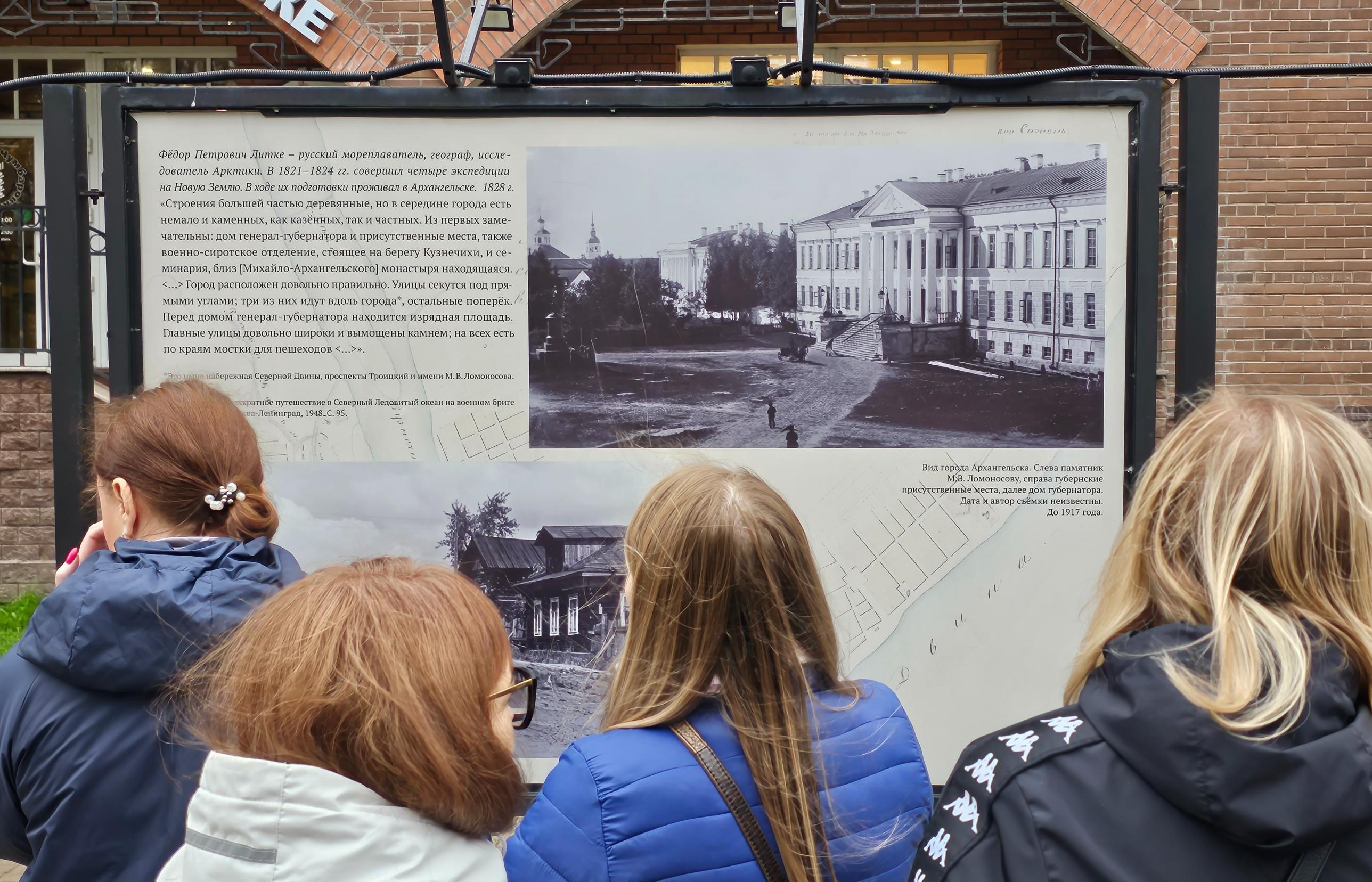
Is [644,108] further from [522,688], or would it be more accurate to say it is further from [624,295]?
[522,688]

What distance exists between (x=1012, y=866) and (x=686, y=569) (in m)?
0.59

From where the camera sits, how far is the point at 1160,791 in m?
1.07

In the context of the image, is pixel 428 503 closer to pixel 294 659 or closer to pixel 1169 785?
pixel 294 659

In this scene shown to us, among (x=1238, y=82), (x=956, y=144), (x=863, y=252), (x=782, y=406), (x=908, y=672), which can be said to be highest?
(x=1238, y=82)

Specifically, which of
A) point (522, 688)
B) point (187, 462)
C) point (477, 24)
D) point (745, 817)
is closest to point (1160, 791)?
point (745, 817)

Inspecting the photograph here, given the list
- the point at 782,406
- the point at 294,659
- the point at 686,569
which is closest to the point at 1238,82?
the point at 782,406

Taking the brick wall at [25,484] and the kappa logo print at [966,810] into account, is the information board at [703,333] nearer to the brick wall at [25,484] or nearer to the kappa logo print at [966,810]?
the kappa logo print at [966,810]

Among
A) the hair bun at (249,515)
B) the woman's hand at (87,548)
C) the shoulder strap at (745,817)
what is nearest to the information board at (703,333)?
the woman's hand at (87,548)

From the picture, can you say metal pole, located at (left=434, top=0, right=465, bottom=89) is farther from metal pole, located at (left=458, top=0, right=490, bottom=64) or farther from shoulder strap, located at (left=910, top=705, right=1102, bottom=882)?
shoulder strap, located at (left=910, top=705, right=1102, bottom=882)

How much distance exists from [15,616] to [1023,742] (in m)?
8.10

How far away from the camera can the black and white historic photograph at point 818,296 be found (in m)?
2.57

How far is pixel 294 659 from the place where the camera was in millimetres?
1208

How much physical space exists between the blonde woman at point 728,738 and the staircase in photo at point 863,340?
110 cm

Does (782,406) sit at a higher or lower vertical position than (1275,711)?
higher
